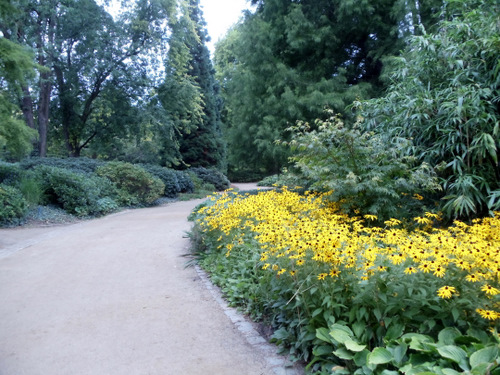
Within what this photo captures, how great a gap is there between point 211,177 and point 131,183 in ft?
25.7

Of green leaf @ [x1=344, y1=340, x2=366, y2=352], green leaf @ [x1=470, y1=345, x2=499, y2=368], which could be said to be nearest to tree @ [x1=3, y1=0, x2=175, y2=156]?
green leaf @ [x1=344, y1=340, x2=366, y2=352]

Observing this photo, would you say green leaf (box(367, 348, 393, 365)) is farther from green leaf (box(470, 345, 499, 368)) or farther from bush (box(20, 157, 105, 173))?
bush (box(20, 157, 105, 173))

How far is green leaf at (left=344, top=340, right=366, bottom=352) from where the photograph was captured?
6.96 ft

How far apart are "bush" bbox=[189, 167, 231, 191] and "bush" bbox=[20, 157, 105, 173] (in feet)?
23.8

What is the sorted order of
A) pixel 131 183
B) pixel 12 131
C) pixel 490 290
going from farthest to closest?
pixel 131 183 → pixel 12 131 → pixel 490 290

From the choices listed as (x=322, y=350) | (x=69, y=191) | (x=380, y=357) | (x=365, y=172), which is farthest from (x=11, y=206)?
(x=380, y=357)

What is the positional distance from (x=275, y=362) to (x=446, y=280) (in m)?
1.29

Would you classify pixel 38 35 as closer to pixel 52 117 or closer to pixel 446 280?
pixel 52 117

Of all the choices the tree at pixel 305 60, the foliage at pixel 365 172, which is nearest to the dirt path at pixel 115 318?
the foliage at pixel 365 172

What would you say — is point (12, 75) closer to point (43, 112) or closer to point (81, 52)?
point (43, 112)

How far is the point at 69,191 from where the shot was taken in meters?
9.55

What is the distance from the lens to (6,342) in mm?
3143

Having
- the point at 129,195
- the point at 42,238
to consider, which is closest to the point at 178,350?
the point at 42,238

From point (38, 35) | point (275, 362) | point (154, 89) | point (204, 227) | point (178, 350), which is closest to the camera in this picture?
point (275, 362)
